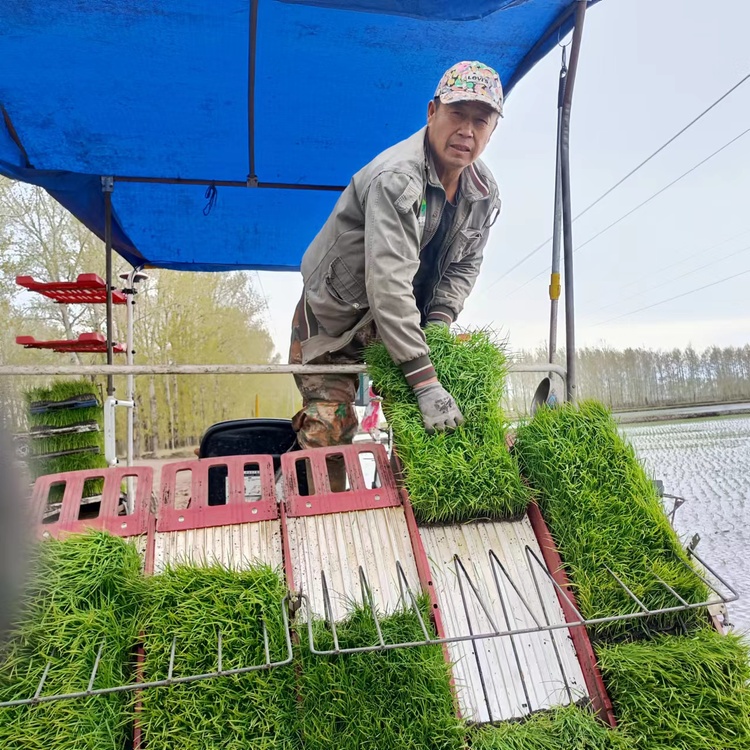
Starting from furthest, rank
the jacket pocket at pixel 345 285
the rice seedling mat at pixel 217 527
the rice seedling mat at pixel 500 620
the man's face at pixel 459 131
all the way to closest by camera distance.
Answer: the jacket pocket at pixel 345 285 < the man's face at pixel 459 131 < the rice seedling mat at pixel 217 527 < the rice seedling mat at pixel 500 620

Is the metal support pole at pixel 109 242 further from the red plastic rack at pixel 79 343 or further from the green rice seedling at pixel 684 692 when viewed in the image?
the green rice seedling at pixel 684 692

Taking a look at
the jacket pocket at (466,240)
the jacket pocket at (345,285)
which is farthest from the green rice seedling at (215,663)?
the jacket pocket at (466,240)

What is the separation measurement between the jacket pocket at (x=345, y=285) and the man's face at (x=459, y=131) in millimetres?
555

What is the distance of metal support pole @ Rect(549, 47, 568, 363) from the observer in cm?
241

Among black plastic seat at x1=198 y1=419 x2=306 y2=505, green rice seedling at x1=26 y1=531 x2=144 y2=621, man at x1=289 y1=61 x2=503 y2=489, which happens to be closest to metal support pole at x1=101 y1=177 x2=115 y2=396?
black plastic seat at x1=198 y1=419 x2=306 y2=505

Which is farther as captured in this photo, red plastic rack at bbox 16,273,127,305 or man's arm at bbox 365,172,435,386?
red plastic rack at bbox 16,273,127,305

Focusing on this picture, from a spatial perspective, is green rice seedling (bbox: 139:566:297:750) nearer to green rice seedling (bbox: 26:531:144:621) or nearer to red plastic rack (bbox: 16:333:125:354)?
green rice seedling (bbox: 26:531:144:621)

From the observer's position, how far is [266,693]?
3.57 feet

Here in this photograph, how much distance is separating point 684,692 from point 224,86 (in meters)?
3.04

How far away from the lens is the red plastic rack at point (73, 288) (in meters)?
3.42

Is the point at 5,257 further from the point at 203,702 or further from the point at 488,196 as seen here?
the point at 203,702

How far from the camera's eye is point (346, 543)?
1.45m

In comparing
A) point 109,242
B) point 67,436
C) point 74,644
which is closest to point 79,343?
point 67,436

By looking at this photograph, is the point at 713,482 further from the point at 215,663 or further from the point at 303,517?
the point at 215,663
